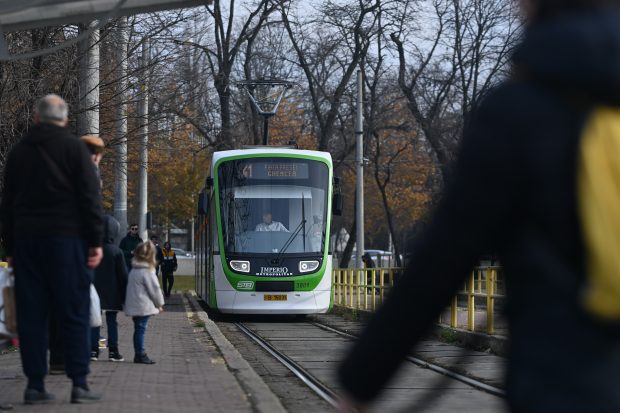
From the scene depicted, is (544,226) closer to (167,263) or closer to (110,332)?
(110,332)

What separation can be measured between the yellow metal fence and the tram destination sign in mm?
2371

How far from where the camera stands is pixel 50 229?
666cm

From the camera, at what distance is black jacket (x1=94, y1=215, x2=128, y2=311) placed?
34.0 ft

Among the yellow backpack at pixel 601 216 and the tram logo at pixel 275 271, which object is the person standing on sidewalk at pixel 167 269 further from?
the yellow backpack at pixel 601 216

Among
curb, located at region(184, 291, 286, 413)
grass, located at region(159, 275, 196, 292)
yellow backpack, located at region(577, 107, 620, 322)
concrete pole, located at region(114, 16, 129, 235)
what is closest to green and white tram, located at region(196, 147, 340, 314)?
concrete pole, located at region(114, 16, 129, 235)

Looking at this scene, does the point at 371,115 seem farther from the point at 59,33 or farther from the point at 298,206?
the point at 59,33

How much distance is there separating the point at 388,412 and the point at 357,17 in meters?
32.2

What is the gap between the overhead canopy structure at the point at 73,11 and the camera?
33.8ft

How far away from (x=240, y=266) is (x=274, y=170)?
74.1 inches

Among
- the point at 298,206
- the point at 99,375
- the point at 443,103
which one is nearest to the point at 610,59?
the point at 99,375

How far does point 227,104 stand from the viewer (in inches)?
1527

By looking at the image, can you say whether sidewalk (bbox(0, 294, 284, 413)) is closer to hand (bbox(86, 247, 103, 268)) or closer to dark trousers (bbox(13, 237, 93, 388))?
dark trousers (bbox(13, 237, 93, 388))

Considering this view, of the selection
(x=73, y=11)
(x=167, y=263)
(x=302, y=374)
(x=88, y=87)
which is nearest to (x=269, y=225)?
(x=88, y=87)

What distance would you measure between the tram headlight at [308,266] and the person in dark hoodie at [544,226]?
19930 millimetres
